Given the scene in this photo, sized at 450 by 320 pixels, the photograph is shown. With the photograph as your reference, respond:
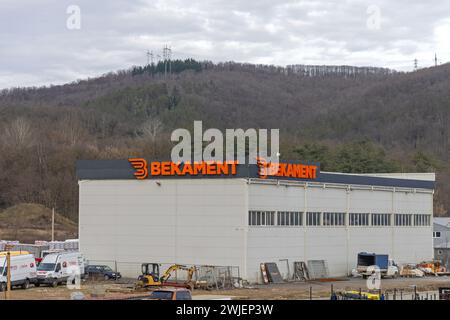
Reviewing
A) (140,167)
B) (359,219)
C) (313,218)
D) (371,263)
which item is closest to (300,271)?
(313,218)

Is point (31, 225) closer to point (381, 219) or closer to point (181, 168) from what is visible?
point (381, 219)

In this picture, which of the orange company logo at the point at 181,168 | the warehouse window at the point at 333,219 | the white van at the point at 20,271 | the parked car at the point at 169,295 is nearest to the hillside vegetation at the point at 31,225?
the orange company logo at the point at 181,168

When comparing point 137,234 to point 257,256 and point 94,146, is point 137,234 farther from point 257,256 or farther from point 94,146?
point 94,146

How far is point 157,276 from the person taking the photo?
5778cm

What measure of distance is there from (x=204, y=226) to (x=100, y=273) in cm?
856

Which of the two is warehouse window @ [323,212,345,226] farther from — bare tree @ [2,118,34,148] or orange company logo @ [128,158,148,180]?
bare tree @ [2,118,34,148]

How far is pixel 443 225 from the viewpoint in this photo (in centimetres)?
10781

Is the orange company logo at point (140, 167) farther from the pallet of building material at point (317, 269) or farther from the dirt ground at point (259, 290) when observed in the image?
the pallet of building material at point (317, 269)

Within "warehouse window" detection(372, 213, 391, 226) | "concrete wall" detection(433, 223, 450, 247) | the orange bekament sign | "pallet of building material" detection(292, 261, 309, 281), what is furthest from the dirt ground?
"concrete wall" detection(433, 223, 450, 247)

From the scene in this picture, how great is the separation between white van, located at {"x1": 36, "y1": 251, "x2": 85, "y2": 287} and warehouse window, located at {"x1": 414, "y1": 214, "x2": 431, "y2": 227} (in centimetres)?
3677

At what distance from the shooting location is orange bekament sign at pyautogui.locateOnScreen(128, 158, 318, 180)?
5838 centimetres

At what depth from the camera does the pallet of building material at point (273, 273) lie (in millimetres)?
58825
